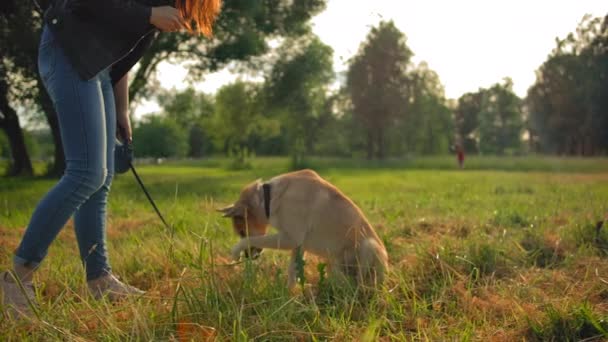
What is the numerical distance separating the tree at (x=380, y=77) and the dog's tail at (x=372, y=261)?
1563 inches

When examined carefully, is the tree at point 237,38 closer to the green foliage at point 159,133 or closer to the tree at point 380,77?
the green foliage at point 159,133

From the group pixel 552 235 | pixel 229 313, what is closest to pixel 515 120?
pixel 552 235

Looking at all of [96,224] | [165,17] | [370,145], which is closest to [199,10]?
[165,17]

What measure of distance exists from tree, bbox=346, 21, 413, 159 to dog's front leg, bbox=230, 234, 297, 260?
3967cm

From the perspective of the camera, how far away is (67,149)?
2.91 meters

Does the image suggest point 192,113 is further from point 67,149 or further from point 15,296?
point 15,296

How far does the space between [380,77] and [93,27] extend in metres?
41.8

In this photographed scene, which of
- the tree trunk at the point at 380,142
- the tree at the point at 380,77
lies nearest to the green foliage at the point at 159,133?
the tree at the point at 380,77

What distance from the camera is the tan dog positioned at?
3839mm

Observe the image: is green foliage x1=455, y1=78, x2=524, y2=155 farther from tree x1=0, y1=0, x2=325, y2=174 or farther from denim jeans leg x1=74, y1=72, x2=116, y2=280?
denim jeans leg x1=74, y1=72, x2=116, y2=280

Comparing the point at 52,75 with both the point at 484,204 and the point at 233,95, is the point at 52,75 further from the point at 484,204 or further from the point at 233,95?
the point at 233,95

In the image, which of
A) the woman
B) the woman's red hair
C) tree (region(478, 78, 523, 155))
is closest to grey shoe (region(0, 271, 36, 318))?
the woman

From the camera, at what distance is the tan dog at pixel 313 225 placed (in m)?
3.84

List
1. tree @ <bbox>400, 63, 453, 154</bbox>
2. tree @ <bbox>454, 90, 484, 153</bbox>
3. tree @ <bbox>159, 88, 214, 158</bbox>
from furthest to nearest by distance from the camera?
tree @ <bbox>454, 90, 484, 153</bbox> < tree @ <bbox>400, 63, 453, 154</bbox> < tree @ <bbox>159, 88, 214, 158</bbox>
